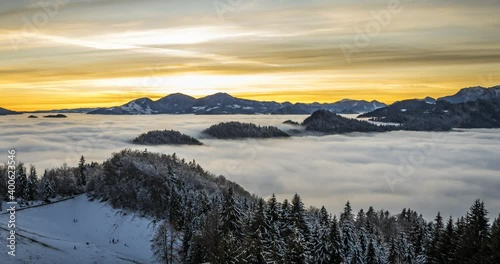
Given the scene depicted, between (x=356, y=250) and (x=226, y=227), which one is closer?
(x=226, y=227)

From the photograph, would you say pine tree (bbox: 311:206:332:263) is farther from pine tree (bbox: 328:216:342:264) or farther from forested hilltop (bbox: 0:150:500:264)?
pine tree (bbox: 328:216:342:264)

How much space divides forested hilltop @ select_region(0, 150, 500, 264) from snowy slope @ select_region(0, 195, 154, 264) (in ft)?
16.3

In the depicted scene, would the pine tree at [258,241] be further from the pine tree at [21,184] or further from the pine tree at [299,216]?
the pine tree at [21,184]

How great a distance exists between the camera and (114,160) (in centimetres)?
13900

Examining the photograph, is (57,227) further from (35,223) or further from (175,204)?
(175,204)

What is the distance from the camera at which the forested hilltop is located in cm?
4672

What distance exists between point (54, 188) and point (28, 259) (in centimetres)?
8228

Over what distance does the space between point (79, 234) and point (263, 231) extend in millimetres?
64004

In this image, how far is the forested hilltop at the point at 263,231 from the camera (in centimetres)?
4672

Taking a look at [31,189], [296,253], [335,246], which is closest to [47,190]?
[31,189]

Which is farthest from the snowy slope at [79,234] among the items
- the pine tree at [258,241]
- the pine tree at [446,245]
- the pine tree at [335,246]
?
the pine tree at [446,245]

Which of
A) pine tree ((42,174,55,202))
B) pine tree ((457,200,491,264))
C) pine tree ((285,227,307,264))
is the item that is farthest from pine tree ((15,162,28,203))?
pine tree ((457,200,491,264))

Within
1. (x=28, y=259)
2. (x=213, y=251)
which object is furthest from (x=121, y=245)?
(x=213, y=251)

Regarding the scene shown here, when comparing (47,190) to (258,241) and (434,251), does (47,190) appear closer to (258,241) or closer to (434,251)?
(258,241)
